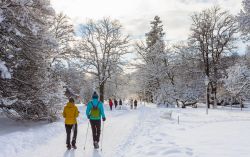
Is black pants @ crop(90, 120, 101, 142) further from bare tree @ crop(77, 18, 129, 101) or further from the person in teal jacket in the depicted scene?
bare tree @ crop(77, 18, 129, 101)

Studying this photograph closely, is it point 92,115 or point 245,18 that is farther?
point 245,18

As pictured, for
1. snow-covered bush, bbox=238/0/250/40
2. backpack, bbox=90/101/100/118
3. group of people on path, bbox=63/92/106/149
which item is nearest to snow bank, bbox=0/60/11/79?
group of people on path, bbox=63/92/106/149

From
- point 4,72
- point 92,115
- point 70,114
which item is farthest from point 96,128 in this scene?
point 4,72

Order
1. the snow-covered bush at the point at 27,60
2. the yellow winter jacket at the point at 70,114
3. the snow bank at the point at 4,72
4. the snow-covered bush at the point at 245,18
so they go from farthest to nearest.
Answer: the snow-covered bush at the point at 245,18 < the snow-covered bush at the point at 27,60 < the snow bank at the point at 4,72 < the yellow winter jacket at the point at 70,114

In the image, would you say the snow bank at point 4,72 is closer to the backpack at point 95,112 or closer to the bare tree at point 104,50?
the backpack at point 95,112

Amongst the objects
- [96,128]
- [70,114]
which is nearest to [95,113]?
[96,128]

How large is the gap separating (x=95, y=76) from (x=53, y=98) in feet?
114

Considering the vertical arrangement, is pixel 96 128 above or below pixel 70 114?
below

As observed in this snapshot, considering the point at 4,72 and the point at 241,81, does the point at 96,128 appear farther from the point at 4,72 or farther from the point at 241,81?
the point at 241,81

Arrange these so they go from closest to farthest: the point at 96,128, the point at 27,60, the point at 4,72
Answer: the point at 96,128 < the point at 4,72 < the point at 27,60

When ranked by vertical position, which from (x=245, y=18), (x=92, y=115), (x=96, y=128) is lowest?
(x=96, y=128)

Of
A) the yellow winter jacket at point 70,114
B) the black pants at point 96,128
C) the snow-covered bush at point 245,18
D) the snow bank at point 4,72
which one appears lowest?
the black pants at point 96,128

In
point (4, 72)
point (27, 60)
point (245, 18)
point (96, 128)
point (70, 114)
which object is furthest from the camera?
point (245, 18)

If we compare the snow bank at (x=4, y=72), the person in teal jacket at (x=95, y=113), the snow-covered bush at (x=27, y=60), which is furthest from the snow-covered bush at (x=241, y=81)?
the snow bank at (x=4, y=72)
